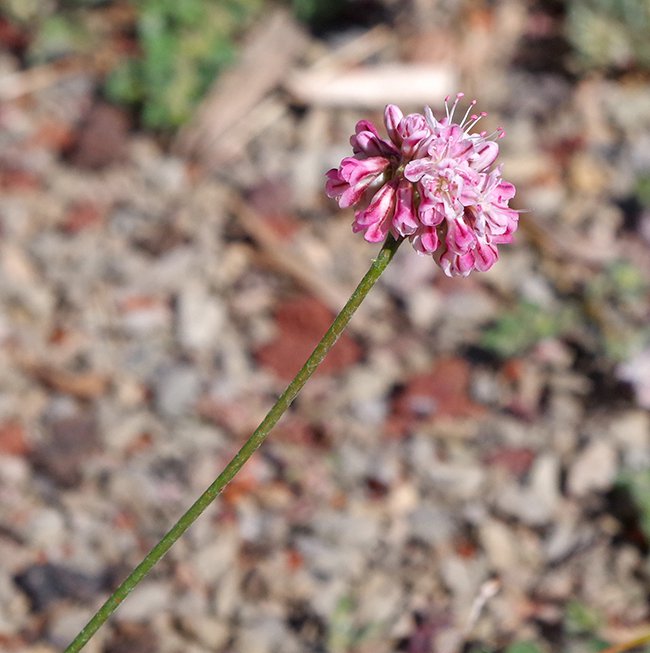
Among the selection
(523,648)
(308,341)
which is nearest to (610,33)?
(308,341)

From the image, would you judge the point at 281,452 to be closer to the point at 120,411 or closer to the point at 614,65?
the point at 120,411

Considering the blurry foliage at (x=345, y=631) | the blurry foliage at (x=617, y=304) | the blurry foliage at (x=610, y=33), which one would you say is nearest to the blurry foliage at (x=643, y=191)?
the blurry foliage at (x=617, y=304)

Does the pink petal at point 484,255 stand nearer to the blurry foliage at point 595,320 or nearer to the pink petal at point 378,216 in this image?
the pink petal at point 378,216

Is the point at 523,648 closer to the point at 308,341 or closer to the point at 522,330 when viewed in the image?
the point at 522,330

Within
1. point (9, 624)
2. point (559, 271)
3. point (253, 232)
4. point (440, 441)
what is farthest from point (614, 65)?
point (9, 624)

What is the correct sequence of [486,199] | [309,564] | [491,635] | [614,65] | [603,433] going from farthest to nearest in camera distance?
[614,65] < [603,433] < [309,564] < [491,635] < [486,199]

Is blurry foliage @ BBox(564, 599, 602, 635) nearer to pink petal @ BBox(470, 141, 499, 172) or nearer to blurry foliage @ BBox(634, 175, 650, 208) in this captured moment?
pink petal @ BBox(470, 141, 499, 172)
